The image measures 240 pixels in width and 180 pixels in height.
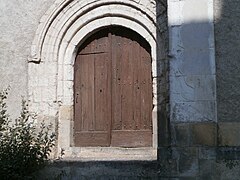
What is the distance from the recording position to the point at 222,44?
16.2ft

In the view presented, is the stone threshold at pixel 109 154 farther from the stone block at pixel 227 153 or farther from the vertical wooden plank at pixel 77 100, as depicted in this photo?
the stone block at pixel 227 153

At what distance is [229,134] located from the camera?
15.6 ft

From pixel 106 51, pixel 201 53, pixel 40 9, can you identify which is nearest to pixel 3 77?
pixel 40 9

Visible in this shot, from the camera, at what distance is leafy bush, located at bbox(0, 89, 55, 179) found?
5477mm

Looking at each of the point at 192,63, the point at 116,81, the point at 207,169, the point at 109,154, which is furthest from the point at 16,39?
the point at 207,169

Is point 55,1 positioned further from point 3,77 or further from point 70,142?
point 70,142

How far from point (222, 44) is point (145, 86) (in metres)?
1.52

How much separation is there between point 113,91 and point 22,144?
1.49m

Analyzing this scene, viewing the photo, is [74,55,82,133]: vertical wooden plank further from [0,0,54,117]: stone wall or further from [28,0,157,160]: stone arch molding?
[0,0,54,117]: stone wall

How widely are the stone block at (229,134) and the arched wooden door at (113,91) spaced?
1433 mm

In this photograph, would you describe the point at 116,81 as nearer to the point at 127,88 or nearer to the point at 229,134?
the point at 127,88

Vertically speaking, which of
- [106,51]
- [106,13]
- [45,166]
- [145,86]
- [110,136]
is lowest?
[45,166]

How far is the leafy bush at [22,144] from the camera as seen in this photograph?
18.0 ft

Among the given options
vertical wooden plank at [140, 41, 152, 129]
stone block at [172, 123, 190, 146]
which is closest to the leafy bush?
vertical wooden plank at [140, 41, 152, 129]
